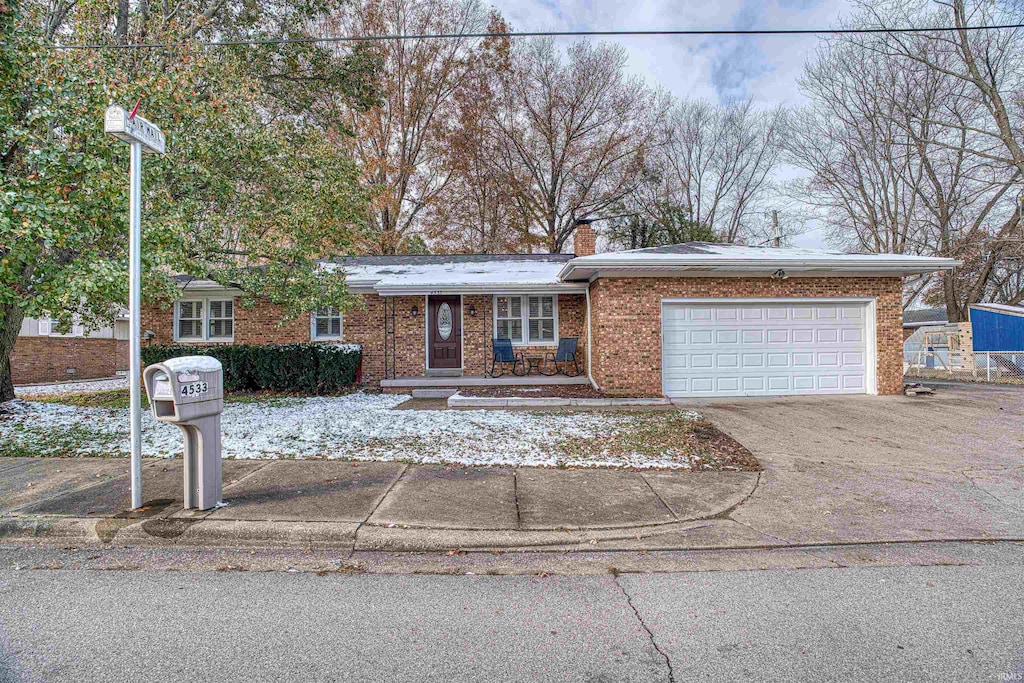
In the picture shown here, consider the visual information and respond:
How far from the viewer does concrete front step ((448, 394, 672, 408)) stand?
10.2 meters

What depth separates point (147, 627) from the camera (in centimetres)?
288

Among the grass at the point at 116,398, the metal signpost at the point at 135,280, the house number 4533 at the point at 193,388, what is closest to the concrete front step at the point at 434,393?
the grass at the point at 116,398

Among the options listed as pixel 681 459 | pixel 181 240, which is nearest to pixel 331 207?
pixel 181 240

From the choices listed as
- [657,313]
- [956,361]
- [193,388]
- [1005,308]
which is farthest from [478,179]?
[193,388]

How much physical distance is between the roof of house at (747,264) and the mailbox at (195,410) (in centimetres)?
747

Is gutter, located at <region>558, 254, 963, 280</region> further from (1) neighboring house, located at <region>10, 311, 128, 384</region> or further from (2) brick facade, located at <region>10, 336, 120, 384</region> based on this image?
(2) brick facade, located at <region>10, 336, 120, 384</region>

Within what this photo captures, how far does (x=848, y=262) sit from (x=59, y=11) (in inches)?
580

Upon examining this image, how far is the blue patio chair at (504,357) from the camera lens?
1296 centimetres

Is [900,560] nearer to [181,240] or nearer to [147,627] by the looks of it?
[147,627]

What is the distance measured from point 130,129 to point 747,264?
982 centimetres

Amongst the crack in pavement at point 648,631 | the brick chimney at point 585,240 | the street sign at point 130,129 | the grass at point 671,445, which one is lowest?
the crack in pavement at point 648,631

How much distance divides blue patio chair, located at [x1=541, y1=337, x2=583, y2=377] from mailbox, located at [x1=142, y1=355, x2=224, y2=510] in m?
9.23

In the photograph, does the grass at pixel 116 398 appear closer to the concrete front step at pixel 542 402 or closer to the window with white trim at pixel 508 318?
the concrete front step at pixel 542 402

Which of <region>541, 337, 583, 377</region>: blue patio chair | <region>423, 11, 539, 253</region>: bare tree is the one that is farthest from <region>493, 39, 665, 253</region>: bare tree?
<region>541, 337, 583, 377</region>: blue patio chair
